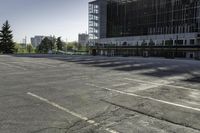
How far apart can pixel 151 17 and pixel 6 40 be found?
46585 millimetres

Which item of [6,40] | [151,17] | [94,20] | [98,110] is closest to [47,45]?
[94,20]

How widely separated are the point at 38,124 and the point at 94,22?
84377mm

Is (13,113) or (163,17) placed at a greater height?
(163,17)

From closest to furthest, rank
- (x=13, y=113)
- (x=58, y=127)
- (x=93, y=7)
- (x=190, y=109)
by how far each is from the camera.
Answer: (x=58, y=127) < (x=13, y=113) < (x=190, y=109) < (x=93, y=7)

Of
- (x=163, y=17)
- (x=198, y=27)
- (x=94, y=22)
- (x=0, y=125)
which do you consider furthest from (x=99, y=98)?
(x=94, y=22)

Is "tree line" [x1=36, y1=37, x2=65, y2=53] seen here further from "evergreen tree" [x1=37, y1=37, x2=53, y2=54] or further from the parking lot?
the parking lot

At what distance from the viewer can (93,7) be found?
8569cm

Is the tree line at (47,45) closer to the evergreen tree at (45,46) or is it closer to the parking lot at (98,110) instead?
the evergreen tree at (45,46)

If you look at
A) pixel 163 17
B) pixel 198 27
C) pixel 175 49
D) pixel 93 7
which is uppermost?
pixel 93 7

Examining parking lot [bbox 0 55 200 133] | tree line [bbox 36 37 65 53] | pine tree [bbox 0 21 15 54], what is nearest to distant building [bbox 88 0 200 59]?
tree line [bbox 36 37 65 53]

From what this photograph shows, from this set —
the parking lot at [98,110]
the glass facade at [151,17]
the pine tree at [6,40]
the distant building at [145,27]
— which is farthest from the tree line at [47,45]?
the parking lot at [98,110]

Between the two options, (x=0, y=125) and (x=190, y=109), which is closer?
(x=0, y=125)

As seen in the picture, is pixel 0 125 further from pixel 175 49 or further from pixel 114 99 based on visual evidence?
pixel 175 49

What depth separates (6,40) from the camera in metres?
64.6
